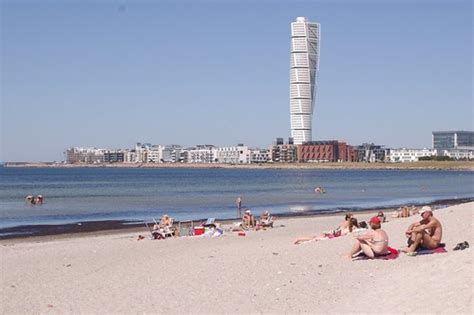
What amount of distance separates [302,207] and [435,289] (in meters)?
32.2

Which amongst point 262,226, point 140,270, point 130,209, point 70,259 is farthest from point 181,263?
point 130,209

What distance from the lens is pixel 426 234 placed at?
46.5 ft

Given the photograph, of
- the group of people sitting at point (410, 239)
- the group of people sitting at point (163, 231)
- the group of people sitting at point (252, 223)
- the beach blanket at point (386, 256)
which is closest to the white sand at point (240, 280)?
the beach blanket at point (386, 256)

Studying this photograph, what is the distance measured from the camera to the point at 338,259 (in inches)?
555

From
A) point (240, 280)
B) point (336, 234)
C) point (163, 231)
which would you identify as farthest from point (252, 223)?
point (240, 280)

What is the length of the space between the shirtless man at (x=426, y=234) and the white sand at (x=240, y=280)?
38 cm

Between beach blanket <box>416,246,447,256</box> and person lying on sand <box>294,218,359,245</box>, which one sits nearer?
beach blanket <box>416,246,447,256</box>

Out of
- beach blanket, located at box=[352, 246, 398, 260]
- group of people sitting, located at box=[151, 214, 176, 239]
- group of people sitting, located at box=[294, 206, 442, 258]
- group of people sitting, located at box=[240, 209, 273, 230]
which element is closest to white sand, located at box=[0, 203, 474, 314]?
beach blanket, located at box=[352, 246, 398, 260]

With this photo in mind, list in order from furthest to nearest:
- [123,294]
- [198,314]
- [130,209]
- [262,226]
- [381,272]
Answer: [130,209], [262,226], [381,272], [123,294], [198,314]

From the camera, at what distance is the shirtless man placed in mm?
14031

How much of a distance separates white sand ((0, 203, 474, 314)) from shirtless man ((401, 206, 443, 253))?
377mm

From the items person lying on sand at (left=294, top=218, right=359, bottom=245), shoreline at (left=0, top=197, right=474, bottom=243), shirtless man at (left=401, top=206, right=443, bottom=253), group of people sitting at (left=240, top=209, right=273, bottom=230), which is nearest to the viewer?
shirtless man at (left=401, top=206, right=443, bottom=253)

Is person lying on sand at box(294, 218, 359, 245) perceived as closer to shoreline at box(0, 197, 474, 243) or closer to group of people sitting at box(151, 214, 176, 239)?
group of people sitting at box(151, 214, 176, 239)

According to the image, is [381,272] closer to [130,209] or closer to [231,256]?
[231,256]
